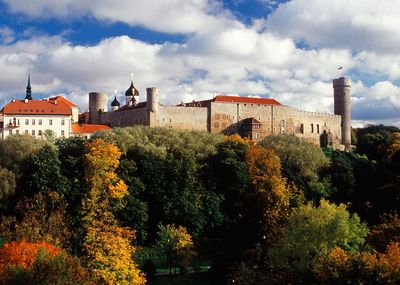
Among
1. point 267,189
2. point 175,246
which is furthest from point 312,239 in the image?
point 267,189

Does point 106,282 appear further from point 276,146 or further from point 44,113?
point 44,113

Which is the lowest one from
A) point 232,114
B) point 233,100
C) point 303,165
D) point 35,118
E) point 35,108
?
point 303,165

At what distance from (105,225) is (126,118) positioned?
3832 cm

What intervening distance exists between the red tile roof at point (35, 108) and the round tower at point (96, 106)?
4.35m

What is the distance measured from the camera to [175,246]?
32156 mm

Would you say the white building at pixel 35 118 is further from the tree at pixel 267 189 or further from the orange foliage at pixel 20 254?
the orange foliage at pixel 20 254

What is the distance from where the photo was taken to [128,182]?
36062 mm

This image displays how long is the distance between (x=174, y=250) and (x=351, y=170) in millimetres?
17477

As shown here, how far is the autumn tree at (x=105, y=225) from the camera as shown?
1019 inches

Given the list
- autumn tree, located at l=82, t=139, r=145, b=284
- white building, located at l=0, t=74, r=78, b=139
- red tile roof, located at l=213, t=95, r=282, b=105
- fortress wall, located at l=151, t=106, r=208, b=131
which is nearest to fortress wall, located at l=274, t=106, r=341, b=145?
red tile roof, located at l=213, t=95, r=282, b=105

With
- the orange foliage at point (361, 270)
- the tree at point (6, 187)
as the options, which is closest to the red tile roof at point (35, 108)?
the tree at point (6, 187)

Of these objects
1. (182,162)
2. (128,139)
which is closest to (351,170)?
(182,162)

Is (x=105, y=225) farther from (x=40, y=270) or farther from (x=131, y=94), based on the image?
(x=131, y=94)

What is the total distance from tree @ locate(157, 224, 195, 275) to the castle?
30.5 metres
